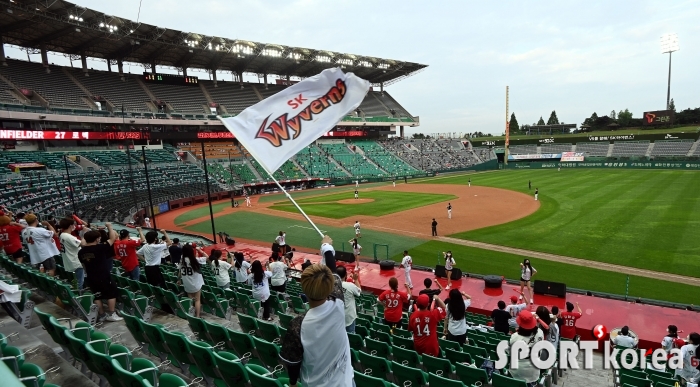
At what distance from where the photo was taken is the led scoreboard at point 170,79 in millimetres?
64125

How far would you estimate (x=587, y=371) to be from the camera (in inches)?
355

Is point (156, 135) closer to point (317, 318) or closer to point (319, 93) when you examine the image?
point (319, 93)

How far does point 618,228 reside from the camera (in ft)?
82.1

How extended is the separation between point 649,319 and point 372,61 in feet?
240

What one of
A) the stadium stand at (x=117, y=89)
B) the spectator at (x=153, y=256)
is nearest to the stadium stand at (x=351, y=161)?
the stadium stand at (x=117, y=89)

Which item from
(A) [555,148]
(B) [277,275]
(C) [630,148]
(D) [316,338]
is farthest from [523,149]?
(D) [316,338]

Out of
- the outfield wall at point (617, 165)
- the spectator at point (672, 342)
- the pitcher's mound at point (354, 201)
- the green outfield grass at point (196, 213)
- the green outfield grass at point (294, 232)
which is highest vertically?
the spectator at point (672, 342)

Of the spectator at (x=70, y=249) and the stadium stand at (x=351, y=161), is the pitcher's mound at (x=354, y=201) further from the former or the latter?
the spectator at (x=70, y=249)

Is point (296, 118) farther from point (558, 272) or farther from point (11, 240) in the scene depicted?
point (558, 272)

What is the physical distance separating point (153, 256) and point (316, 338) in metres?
7.20

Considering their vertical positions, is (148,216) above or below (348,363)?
below

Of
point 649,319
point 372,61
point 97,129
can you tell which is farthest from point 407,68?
point 649,319

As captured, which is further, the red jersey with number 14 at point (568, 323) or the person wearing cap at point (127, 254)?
the red jersey with number 14 at point (568, 323)

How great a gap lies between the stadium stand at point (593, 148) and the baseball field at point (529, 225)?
34805 millimetres
